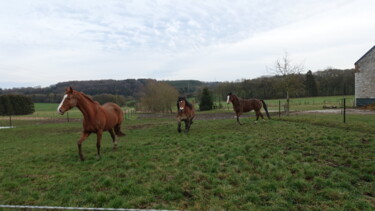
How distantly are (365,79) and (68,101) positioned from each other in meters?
29.6

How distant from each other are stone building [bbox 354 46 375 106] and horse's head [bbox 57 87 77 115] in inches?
1137

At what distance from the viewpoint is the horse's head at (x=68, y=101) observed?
5926 mm

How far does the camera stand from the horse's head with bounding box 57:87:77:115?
5.93 meters

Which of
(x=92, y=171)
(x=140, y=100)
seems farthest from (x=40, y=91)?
(x=92, y=171)

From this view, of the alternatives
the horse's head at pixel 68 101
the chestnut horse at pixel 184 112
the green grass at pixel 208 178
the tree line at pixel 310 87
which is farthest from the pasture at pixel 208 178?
the tree line at pixel 310 87

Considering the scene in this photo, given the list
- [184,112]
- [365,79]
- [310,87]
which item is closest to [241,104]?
[184,112]

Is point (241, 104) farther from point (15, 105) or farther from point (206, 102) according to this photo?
point (15, 105)

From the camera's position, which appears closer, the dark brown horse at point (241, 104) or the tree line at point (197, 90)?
the dark brown horse at point (241, 104)

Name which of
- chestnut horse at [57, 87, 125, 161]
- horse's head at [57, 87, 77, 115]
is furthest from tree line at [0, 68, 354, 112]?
horse's head at [57, 87, 77, 115]

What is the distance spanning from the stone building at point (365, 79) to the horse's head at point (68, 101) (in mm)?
28869

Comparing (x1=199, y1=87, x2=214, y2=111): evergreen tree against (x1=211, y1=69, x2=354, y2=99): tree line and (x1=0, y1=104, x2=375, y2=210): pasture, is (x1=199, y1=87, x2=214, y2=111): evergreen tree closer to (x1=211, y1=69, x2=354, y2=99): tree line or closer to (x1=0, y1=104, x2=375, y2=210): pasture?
(x1=211, y1=69, x2=354, y2=99): tree line

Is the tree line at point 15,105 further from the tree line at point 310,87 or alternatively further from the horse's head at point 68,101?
the horse's head at point 68,101

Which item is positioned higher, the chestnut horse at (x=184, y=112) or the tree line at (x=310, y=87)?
the tree line at (x=310, y=87)

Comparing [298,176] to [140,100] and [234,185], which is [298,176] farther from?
[140,100]
